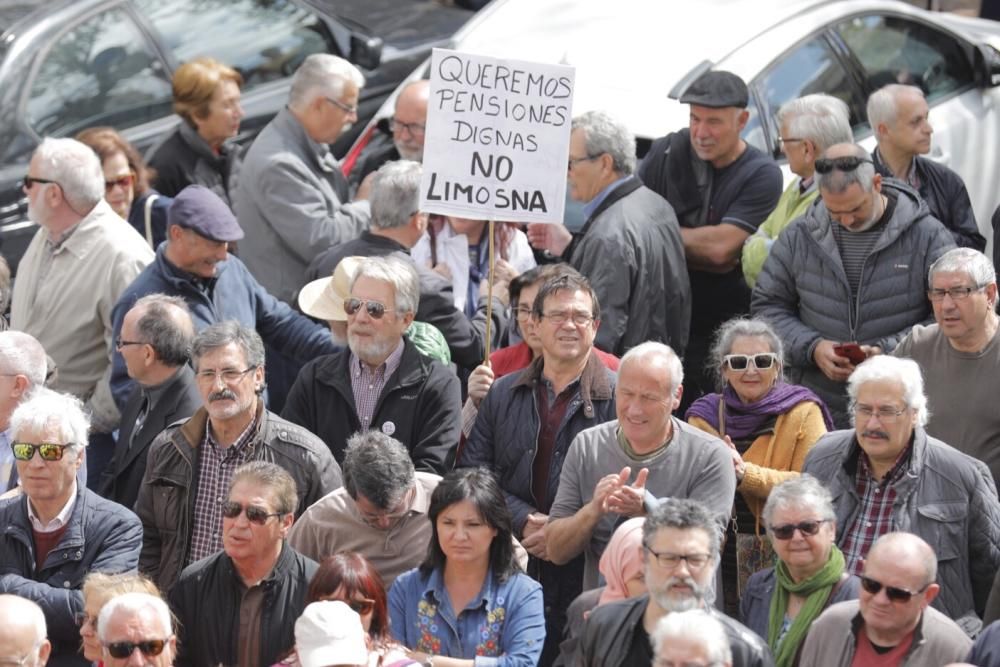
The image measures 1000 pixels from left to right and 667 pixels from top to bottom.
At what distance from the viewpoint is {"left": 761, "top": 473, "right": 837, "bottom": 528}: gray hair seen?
7.97 m

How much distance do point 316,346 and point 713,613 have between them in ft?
11.1

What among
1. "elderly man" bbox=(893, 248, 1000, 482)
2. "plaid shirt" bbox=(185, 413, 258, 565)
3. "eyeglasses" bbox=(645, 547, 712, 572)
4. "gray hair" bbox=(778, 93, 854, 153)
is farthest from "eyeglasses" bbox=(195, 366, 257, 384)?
"gray hair" bbox=(778, 93, 854, 153)

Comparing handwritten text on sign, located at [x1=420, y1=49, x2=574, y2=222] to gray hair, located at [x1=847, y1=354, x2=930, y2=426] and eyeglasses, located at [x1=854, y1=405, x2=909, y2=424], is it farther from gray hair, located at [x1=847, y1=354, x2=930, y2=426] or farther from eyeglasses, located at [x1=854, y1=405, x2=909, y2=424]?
eyeglasses, located at [x1=854, y1=405, x2=909, y2=424]

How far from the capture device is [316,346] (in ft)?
33.8

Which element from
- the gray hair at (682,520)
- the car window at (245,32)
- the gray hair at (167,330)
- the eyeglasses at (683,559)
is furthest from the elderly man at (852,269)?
A: the car window at (245,32)

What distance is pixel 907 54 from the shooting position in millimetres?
12172

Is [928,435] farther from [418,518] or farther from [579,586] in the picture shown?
[418,518]

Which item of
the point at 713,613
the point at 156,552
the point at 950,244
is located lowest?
the point at 156,552

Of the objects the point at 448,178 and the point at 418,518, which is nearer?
the point at 418,518

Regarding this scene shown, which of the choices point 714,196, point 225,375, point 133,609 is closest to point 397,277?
point 225,375

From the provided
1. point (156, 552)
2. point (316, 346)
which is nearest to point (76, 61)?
point (316, 346)

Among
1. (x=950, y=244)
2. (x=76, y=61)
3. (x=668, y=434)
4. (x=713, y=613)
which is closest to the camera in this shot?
(x=713, y=613)

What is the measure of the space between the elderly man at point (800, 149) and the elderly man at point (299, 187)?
2.09 m

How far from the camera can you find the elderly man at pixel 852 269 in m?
9.74
